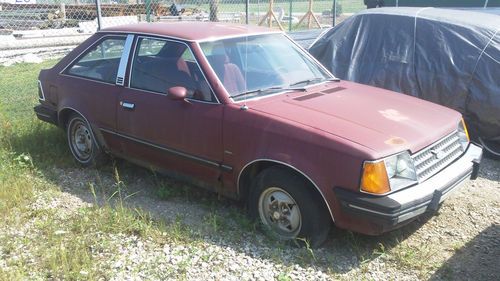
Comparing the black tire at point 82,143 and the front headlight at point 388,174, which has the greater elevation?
the front headlight at point 388,174

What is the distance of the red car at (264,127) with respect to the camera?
133 inches

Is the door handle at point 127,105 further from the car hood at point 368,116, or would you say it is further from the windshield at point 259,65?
the car hood at point 368,116

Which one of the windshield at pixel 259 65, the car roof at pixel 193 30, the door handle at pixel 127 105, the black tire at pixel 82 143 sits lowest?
the black tire at pixel 82 143

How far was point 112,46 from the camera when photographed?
5090 mm

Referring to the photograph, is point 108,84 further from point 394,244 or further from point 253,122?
point 394,244

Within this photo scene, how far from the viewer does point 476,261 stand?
366cm

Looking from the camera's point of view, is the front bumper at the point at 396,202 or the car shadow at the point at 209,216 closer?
the front bumper at the point at 396,202

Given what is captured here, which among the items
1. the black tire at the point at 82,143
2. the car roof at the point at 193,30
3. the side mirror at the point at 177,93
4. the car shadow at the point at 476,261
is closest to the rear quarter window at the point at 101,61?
the car roof at the point at 193,30

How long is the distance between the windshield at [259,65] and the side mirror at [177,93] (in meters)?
0.33

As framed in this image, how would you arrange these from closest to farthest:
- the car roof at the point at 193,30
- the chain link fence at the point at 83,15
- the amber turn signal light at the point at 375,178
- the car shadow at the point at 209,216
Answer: the amber turn signal light at the point at 375,178, the car shadow at the point at 209,216, the car roof at the point at 193,30, the chain link fence at the point at 83,15

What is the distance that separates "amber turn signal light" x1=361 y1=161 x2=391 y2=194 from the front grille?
346 mm

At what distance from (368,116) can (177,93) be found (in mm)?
1546

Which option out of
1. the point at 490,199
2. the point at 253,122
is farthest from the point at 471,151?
the point at 253,122

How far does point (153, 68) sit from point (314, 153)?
6.30 ft
